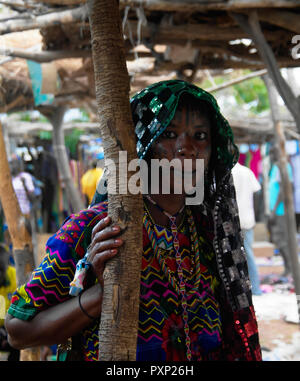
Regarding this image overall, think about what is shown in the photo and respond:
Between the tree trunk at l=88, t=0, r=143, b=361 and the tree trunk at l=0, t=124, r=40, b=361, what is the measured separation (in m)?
1.95

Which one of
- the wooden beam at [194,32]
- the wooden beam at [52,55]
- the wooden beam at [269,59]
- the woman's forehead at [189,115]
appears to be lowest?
the woman's forehead at [189,115]

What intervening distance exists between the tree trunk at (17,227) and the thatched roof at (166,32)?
3.94 ft

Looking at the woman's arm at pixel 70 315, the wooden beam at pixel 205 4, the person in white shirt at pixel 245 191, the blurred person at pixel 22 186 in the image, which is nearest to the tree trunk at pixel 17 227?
the wooden beam at pixel 205 4

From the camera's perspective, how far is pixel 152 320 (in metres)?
1.33

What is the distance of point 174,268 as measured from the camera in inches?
56.9

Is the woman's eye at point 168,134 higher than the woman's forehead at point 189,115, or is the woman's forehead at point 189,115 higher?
the woman's forehead at point 189,115

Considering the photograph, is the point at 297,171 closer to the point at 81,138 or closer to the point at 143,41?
the point at 81,138

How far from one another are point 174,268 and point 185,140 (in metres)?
0.42

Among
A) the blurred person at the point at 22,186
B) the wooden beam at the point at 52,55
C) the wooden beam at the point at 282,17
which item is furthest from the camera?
the blurred person at the point at 22,186

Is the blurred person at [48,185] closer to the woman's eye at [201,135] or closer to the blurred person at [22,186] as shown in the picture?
the blurred person at [22,186]

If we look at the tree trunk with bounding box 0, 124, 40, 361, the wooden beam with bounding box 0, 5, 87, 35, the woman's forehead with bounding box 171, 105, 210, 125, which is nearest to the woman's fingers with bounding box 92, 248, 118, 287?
the woman's forehead with bounding box 171, 105, 210, 125

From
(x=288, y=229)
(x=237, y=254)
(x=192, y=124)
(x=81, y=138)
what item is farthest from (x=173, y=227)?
(x=81, y=138)

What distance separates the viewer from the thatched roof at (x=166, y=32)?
3.16 metres

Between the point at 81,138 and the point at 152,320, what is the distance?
31.2ft
